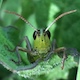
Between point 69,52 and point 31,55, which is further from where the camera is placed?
point 31,55

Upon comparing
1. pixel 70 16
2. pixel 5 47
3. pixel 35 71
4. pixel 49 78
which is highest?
pixel 70 16

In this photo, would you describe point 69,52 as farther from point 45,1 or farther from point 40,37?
point 45,1

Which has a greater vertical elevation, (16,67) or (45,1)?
(45,1)

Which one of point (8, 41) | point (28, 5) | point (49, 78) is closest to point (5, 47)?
point (8, 41)

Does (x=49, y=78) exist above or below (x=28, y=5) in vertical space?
below

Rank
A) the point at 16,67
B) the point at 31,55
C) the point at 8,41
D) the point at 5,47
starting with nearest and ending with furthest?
the point at 16,67, the point at 5,47, the point at 8,41, the point at 31,55

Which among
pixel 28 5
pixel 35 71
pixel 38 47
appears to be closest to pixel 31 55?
pixel 38 47

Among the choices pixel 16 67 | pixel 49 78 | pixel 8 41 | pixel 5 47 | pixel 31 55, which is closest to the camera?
pixel 16 67

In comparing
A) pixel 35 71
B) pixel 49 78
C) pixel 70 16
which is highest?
pixel 70 16

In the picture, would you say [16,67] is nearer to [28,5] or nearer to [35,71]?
[35,71]
